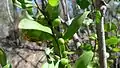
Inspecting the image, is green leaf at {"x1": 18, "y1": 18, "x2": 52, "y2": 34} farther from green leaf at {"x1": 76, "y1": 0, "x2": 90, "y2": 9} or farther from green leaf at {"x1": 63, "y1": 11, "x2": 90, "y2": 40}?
green leaf at {"x1": 76, "y1": 0, "x2": 90, "y2": 9}

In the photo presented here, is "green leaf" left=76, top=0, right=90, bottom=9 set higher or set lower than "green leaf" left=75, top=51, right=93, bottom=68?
higher

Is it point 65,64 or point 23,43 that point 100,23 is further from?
point 23,43

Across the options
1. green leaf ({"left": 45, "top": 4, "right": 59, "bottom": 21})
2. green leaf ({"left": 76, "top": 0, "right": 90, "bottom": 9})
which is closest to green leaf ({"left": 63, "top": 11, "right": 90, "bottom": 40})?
green leaf ({"left": 45, "top": 4, "right": 59, "bottom": 21})

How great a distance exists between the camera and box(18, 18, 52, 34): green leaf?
0.40m

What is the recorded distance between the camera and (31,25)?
41cm

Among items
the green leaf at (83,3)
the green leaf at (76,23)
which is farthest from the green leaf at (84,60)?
the green leaf at (83,3)

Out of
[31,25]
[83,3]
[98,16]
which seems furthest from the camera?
[83,3]

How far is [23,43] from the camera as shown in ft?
19.6

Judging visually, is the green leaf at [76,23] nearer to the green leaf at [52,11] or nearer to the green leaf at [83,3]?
the green leaf at [52,11]

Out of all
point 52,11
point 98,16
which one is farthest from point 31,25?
point 98,16

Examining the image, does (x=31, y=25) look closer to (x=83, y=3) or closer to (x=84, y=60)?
(x=84, y=60)

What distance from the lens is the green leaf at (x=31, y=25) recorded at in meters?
0.40

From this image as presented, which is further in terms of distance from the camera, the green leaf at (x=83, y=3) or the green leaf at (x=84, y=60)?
the green leaf at (x=83, y=3)

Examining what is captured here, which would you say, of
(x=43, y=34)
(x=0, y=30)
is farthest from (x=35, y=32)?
(x=0, y=30)
